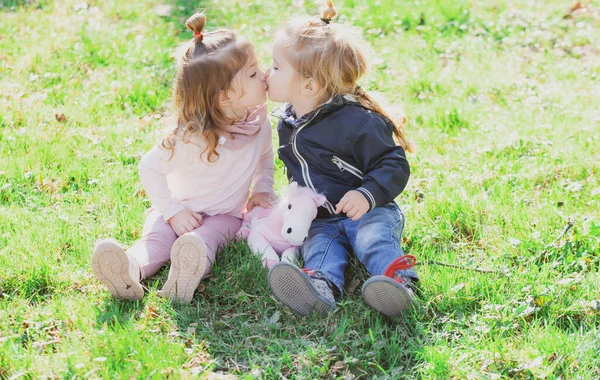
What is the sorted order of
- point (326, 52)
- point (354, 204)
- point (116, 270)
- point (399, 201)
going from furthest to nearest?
point (399, 201) < point (326, 52) < point (354, 204) < point (116, 270)

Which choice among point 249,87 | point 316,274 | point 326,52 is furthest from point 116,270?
point 326,52

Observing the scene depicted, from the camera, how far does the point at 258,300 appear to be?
10.5 feet

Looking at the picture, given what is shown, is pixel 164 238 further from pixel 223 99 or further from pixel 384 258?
pixel 384 258

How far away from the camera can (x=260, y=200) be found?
3.80 m

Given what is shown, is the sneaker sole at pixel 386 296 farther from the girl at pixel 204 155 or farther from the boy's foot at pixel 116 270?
the boy's foot at pixel 116 270

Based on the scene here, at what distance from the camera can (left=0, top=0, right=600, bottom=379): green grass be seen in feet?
9.25

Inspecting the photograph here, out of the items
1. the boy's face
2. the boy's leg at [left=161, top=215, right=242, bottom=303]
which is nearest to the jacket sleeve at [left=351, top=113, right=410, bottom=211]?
the boy's face

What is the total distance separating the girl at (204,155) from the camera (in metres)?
3.40

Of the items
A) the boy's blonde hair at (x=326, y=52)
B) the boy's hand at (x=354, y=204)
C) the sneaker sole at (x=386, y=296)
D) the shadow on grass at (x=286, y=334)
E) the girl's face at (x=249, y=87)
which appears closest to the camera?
the shadow on grass at (x=286, y=334)

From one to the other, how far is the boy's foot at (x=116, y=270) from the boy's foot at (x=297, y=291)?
2.04ft

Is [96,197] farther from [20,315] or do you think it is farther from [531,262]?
[531,262]

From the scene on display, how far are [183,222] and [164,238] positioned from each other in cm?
13

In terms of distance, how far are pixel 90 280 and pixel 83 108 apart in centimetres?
219

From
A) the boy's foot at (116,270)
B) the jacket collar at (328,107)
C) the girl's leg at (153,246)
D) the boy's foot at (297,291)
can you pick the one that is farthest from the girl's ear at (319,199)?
the boy's foot at (116,270)
